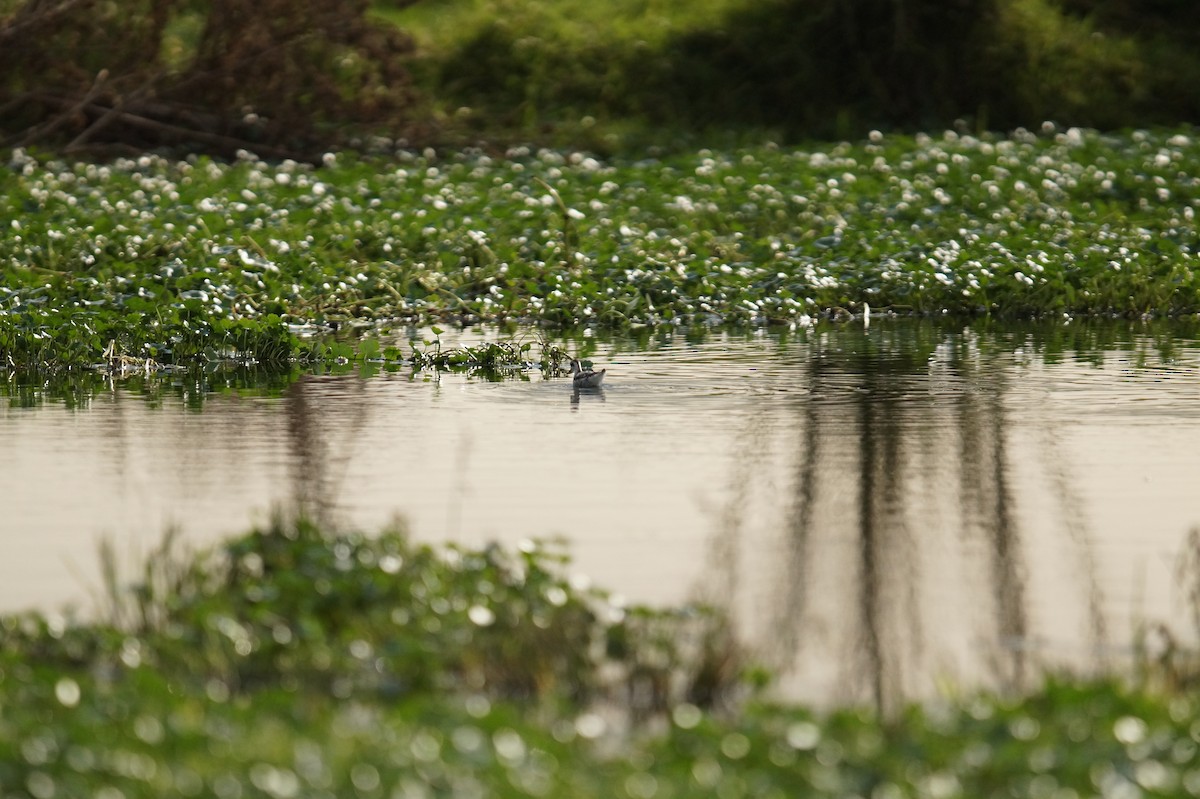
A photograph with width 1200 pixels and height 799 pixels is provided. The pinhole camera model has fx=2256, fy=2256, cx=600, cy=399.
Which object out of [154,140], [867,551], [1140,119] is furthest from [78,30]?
[867,551]

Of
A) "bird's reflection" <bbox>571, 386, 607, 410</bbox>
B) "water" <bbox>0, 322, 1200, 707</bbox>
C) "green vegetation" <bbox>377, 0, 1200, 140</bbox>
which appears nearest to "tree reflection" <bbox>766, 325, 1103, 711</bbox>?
"water" <bbox>0, 322, 1200, 707</bbox>

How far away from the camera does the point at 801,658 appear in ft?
21.0

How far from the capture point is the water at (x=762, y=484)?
688 cm

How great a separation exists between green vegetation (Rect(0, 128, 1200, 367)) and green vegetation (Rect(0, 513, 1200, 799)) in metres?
7.77

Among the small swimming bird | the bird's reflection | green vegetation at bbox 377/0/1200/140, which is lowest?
the bird's reflection

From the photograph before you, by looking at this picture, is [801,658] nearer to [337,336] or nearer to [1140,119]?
[337,336]

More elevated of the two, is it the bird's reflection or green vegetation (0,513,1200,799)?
the bird's reflection

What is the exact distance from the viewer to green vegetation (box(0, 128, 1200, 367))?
15.8 meters

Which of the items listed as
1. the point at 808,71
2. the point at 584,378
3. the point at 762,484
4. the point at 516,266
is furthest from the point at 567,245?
the point at 808,71

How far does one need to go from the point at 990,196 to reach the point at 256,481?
13.9m

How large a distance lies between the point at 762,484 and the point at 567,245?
9.78 metres

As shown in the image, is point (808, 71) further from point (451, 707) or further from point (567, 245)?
point (451, 707)

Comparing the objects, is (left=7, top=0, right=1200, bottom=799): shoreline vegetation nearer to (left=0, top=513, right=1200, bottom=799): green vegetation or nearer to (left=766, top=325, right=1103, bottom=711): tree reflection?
(left=0, top=513, right=1200, bottom=799): green vegetation

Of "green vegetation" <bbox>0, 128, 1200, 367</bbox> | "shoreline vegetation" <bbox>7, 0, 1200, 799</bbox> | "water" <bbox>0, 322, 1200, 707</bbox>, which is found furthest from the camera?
"green vegetation" <bbox>0, 128, 1200, 367</bbox>
